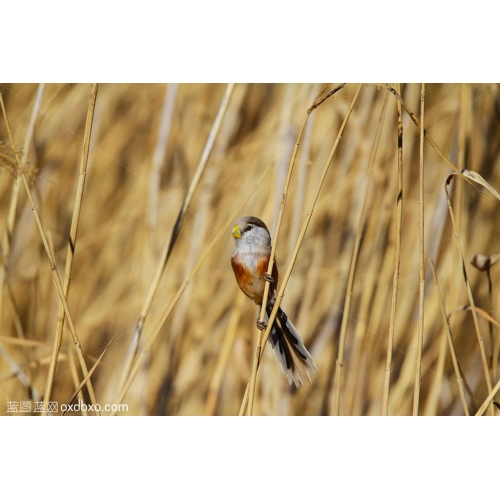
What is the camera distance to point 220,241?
5.70ft

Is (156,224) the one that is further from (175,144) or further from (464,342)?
(464,342)

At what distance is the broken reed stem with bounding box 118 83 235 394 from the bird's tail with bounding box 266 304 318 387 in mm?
402

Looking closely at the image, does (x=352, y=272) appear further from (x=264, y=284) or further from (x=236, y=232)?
(x=236, y=232)

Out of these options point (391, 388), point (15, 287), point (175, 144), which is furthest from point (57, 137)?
point (391, 388)

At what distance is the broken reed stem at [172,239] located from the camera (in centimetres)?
168

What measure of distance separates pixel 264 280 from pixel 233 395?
0.44m

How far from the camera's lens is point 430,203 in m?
1.78

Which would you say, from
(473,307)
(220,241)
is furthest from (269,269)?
(473,307)

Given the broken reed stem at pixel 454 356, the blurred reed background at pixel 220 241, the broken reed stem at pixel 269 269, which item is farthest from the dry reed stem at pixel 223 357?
the broken reed stem at pixel 454 356

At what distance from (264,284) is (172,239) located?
36 centimetres

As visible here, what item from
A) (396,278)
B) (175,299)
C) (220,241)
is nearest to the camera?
(396,278)

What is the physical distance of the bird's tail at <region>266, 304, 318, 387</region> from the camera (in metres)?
1.72

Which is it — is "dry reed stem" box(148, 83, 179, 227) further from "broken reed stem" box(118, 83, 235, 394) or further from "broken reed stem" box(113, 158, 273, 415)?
"broken reed stem" box(113, 158, 273, 415)

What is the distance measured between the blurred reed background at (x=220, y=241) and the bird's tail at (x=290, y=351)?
32mm
